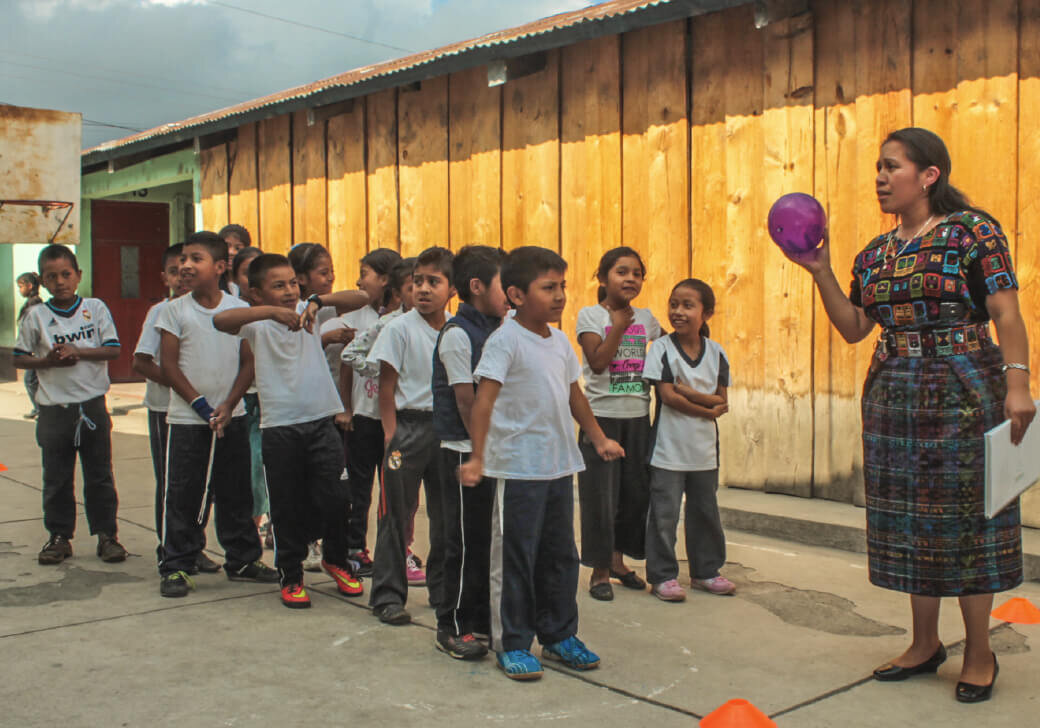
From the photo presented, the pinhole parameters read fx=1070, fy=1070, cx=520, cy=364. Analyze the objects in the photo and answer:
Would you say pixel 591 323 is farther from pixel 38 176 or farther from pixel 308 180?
pixel 308 180

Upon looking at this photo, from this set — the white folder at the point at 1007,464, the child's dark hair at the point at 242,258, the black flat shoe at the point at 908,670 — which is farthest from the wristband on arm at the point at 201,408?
the white folder at the point at 1007,464

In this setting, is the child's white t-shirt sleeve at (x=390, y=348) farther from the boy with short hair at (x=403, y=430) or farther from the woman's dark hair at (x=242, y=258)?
the woman's dark hair at (x=242, y=258)

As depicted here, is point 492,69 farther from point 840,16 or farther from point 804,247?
point 804,247

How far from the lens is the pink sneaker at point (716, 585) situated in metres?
4.98

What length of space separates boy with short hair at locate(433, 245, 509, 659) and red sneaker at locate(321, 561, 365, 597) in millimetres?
902

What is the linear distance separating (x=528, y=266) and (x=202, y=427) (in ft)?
6.67

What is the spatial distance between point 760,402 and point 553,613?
3284 mm

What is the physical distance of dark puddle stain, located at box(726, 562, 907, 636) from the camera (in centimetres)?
441

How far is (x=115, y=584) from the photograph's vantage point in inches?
201

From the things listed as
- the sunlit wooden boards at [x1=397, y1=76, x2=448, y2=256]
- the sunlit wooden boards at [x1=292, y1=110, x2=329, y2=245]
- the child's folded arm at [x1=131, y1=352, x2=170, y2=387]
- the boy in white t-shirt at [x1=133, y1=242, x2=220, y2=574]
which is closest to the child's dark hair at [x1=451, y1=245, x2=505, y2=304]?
the boy in white t-shirt at [x1=133, y1=242, x2=220, y2=574]

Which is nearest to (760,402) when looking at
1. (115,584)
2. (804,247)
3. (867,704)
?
(804,247)

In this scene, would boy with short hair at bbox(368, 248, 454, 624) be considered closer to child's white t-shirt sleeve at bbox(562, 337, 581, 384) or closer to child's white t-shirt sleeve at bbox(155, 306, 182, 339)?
child's white t-shirt sleeve at bbox(562, 337, 581, 384)

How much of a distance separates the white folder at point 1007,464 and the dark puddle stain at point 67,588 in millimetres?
3801

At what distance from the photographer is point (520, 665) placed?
375 cm
